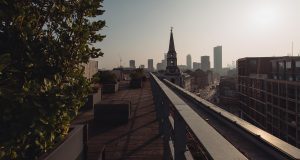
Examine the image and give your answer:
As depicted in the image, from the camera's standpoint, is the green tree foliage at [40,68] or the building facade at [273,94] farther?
the building facade at [273,94]

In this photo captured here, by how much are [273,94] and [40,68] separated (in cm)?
6366

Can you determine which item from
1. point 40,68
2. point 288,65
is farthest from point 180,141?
point 288,65

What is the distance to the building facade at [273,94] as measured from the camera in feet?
165

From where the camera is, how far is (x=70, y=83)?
3977 millimetres

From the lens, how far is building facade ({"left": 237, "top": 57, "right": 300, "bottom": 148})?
1986 inches

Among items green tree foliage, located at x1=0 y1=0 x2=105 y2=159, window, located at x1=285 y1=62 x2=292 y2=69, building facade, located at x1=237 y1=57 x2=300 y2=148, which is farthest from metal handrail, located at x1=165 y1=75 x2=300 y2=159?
window, located at x1=285 y1=62 x2=292 y2=69

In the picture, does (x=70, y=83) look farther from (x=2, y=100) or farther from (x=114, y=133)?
(x=114, y=133)

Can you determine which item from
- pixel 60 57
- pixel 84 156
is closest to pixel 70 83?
pixel 60 57

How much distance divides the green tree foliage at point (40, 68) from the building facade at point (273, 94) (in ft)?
174

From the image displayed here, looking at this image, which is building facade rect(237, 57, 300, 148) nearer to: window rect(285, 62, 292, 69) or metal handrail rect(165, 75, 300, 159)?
window rect(285, 62, 292, 69)

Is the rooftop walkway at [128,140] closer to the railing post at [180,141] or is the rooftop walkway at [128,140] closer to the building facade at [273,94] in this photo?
the railing post at [180,141]

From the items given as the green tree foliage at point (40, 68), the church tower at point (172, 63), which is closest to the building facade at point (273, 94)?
the church tower at point (172, 63)

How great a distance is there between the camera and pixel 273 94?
5881cm

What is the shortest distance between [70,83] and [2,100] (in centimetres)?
134
